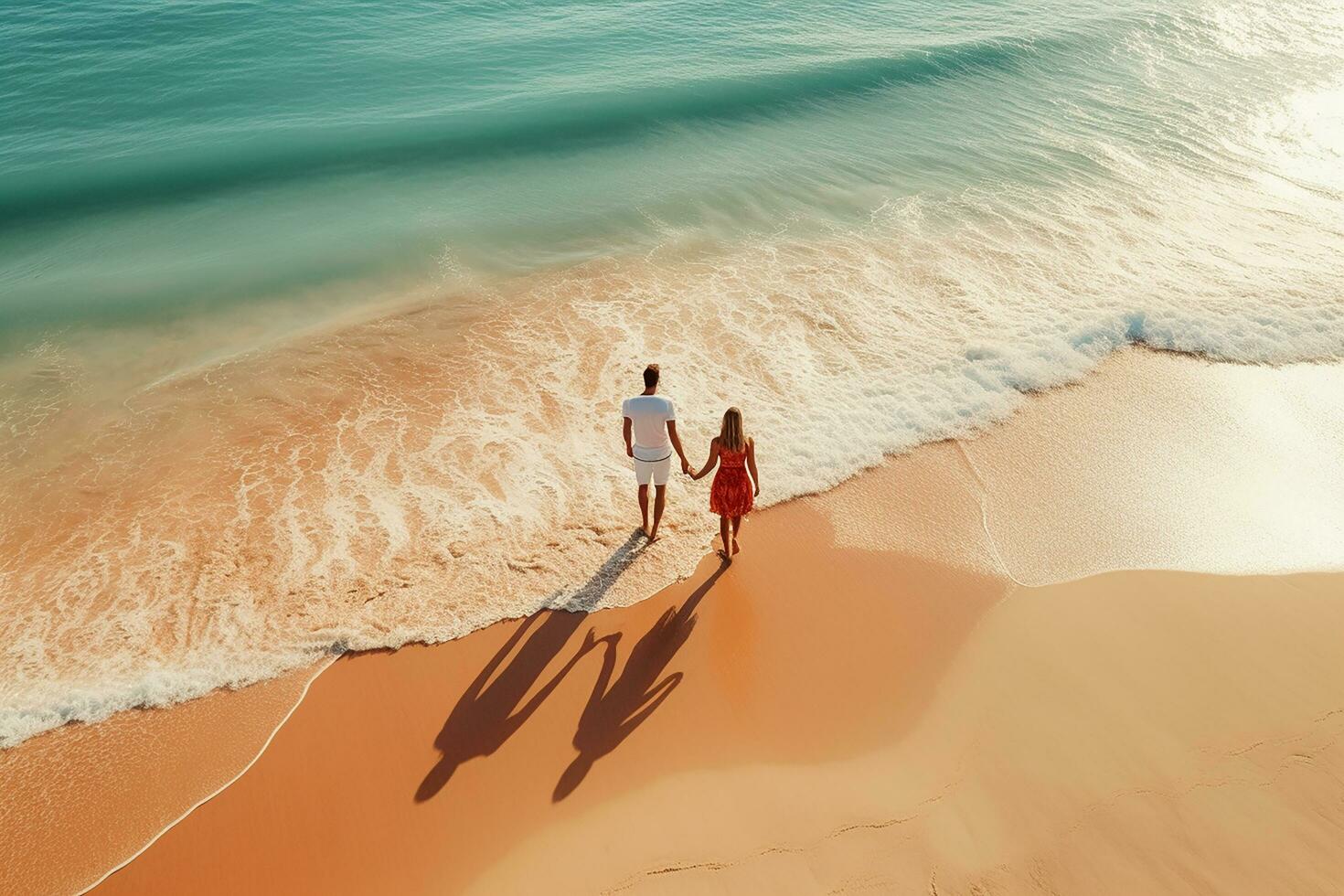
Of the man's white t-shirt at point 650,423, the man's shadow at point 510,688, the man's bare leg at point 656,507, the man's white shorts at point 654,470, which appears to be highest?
the man's white t-shirt at point 650,423

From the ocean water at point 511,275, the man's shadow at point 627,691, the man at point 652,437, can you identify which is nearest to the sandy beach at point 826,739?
the man's shadow at point 627,691

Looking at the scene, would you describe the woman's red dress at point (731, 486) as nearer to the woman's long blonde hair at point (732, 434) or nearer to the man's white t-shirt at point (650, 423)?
the woman's long blonde hair at point (732, 434)

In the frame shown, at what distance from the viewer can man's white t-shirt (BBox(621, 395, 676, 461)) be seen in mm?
6148

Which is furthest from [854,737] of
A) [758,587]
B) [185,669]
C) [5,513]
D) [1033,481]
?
[5,513]

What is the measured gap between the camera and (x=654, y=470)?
6465mm

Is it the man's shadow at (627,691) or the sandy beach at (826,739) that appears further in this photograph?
the man's shadow at (627,691)

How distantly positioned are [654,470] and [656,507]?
0.41 meters

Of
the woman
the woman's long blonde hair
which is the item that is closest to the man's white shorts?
the woman

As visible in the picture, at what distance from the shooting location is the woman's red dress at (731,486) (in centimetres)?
614

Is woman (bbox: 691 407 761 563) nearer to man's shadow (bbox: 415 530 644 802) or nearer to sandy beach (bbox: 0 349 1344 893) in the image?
sandy beach (bbox: 0 349 1344 893)

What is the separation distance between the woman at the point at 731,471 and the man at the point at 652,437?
0.93 ft

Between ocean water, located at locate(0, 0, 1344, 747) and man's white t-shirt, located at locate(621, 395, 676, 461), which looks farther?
ocean water, located at locate(0, 0, 1344, 747)

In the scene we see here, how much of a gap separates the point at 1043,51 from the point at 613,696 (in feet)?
71.3

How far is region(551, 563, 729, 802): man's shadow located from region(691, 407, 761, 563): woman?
2.45 feet
